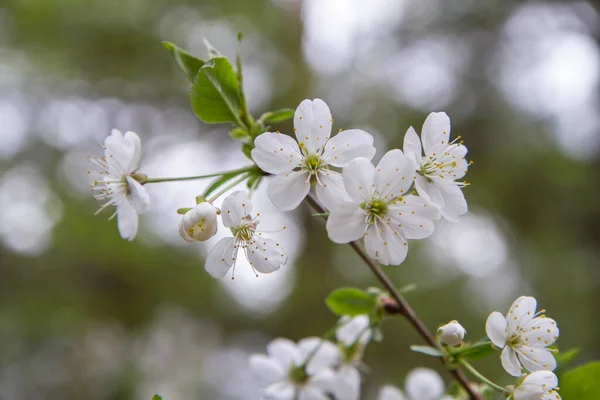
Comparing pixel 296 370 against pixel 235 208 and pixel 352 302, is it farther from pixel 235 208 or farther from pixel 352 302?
pixel 235 208

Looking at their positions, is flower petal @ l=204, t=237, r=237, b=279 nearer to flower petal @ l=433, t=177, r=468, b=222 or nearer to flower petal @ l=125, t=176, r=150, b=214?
flower petal @ l=125, t=176, r=150, b=214

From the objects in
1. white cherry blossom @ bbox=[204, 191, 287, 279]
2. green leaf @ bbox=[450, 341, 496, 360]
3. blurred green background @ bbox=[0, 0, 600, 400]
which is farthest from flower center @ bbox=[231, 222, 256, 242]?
blurred green background @ bbox=[0, 0, 600, 400]

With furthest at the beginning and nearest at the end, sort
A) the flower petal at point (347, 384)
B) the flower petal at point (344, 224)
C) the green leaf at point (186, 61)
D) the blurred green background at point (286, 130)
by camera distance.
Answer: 1. the blurred green background at point (286, 130)
2. the flower petal at point (347, 384)
3. the green leaf at point (186, 61)
4. the flower petal at point (344, 224)

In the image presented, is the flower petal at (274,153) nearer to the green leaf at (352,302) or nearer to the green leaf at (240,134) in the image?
the green leaf at (240,134)

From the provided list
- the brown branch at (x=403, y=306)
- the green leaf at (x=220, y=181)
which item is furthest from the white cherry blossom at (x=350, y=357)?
the green leaf at (x=220, y=181)

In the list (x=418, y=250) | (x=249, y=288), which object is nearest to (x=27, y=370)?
(x=249, y=288)

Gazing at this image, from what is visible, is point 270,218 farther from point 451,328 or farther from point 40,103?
point 451,328
